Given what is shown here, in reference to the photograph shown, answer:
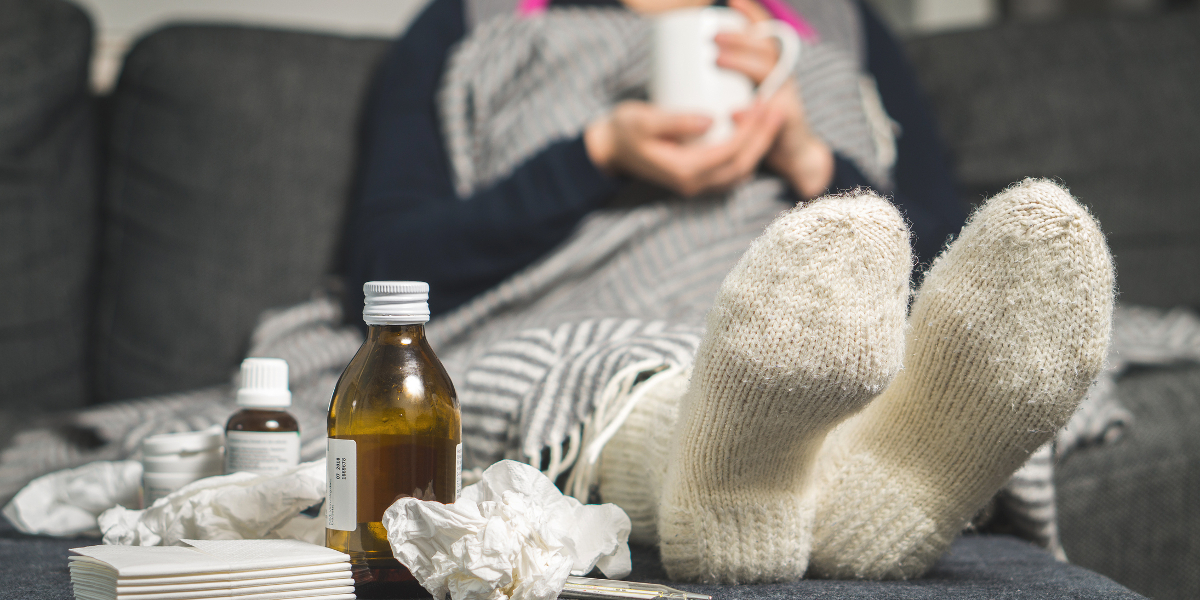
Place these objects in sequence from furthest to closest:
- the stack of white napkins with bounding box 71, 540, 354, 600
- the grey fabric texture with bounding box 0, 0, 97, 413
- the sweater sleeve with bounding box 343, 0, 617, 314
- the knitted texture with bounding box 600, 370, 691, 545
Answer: the grey fabric texture with bounding box 0, 0, 97, 413 → the sweater sleeve with bounding box 343, 0, 617, 314 → the knitted texture with bounding box 600, 370, 691, 545 → the stack of white napkins with bounding box 71, 540, 354, 600

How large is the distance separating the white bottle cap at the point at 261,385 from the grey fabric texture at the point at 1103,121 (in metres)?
0.99

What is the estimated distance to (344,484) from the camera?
1.19ft

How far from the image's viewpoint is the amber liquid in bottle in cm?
36

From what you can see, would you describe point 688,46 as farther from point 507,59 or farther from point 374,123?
point 374,123

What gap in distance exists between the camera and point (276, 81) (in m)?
1.04

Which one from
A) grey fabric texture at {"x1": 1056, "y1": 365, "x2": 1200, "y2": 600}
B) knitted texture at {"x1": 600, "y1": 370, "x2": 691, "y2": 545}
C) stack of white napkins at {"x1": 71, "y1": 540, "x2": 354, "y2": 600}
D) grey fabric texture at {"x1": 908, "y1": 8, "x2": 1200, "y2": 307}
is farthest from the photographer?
grey fabric texture at {"x1": 908, "y1": 8, "x2": 1200, "y2": 307}

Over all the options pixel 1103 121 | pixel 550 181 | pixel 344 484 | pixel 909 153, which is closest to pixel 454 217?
pixel 550 181

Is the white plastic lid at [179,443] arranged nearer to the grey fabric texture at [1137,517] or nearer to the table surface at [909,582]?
the table surface at [909,582]

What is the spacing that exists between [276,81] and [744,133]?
2.10 feet

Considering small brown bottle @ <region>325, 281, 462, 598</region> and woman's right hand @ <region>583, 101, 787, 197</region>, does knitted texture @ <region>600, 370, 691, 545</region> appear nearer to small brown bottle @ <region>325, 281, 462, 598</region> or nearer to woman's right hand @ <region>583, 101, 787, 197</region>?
small brown bottle @ <region>325, 281, 462, 598</region>

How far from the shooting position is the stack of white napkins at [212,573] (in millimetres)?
321

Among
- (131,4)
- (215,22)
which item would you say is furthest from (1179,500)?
(131,4)

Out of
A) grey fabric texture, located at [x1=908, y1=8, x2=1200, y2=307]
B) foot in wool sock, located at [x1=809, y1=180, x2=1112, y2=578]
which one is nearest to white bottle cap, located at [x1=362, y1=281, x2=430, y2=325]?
foot in wool sock, located at [x1=809, y1=180, x2=1112, y2=578]

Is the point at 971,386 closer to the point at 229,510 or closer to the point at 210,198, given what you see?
the point at 229,510
